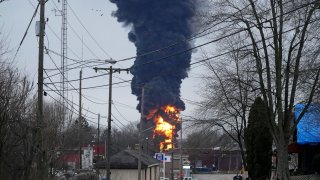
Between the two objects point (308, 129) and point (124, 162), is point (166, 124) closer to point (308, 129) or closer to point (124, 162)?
point (124, 162)

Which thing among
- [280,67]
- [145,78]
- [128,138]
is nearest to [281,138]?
[280,67]

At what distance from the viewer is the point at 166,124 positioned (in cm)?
6556

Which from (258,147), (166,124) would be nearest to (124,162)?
(258,147)

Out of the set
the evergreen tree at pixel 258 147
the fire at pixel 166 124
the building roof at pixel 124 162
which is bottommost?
the building roof at pixel 124 162

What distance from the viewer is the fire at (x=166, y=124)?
63.5m

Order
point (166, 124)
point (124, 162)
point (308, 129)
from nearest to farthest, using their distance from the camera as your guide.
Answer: point (308, 129) → point (124, 162) → point (166, 124)

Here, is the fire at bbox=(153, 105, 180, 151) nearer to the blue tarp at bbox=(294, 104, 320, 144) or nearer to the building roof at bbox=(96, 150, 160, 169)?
the building roof at bbox=(96, 150, 160, 169)

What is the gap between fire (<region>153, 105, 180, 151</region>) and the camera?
63528 mm

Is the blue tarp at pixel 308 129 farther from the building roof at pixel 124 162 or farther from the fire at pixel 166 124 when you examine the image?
the fire at pixel 166 124

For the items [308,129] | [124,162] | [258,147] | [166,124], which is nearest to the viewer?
[308,129]

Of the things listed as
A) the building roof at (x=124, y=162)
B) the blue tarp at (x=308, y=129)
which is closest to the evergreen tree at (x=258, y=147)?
the blue tarp at (x=308, y=129)

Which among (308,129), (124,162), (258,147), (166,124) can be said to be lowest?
(124,162)

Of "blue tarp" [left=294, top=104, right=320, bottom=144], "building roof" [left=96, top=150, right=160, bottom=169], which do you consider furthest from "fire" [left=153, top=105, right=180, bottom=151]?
"blue tarp" [left=294, top=104, right=320, bottom=144]

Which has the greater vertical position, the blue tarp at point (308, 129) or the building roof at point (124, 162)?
the blue tarp at point (308, 129)
